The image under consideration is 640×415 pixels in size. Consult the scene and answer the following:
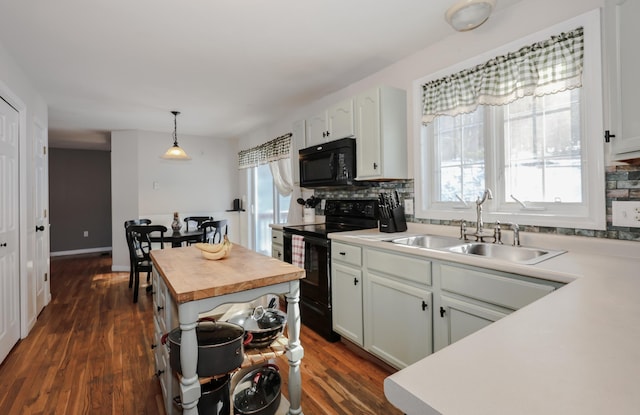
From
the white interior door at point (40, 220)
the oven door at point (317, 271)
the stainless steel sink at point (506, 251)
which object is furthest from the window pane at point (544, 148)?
the white interior door at point (40, 220)

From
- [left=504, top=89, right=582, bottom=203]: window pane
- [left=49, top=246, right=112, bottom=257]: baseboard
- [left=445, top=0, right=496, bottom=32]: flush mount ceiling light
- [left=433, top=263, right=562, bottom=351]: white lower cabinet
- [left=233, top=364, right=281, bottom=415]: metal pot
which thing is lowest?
[left=233, top=364, right=281, bottom=415]: metal pot

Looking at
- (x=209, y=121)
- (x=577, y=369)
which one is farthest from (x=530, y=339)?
(x=209, y=121)

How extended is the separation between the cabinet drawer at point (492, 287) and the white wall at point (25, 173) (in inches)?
128

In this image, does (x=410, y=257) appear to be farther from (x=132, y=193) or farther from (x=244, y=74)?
(x=132, y=193)

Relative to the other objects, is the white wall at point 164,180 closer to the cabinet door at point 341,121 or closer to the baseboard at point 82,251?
the baseboard at point 82,251

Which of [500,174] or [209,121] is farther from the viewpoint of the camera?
[209,121]

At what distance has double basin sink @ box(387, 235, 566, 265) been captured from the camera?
1.74 m

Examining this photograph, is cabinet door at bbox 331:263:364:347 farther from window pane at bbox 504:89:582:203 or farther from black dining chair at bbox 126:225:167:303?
black dining chair at bbox 126:225:167:303

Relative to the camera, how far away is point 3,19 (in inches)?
81.4

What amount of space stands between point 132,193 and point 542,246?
5.61 m

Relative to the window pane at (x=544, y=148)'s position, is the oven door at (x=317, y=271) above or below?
below

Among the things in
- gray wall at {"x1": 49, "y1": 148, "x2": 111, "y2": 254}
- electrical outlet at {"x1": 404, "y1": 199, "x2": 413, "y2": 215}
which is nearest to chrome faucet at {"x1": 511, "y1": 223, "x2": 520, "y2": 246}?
electrical outlet at {"x1": 404, "y1": 199, "x2": 413, "y2": 215}

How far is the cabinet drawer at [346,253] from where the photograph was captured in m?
2.33

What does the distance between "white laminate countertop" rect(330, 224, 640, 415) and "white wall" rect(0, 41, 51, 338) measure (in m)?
3.24
